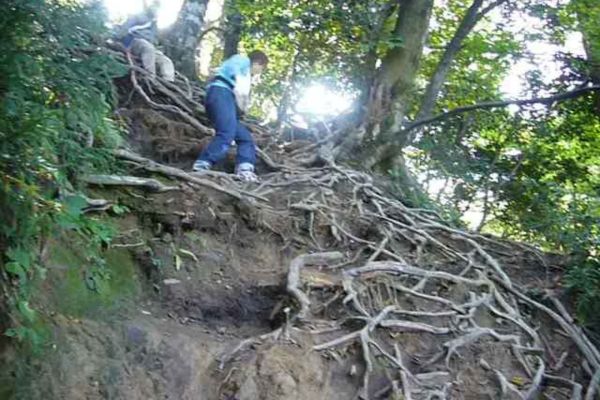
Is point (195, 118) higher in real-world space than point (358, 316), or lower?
higher

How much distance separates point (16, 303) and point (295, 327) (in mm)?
1610

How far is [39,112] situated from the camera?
2.48 metres

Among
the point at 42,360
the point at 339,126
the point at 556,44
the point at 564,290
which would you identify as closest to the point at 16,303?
the point at 42,360

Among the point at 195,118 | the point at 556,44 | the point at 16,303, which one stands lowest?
the point at 16,303

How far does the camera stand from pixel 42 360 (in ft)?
9.53

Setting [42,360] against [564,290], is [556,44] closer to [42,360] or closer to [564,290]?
[564,290]

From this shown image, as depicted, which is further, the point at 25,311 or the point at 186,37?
the point at 186,37

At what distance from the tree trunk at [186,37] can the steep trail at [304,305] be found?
2.54 metres

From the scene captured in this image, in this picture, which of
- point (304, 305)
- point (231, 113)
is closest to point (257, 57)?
point (231, 113)

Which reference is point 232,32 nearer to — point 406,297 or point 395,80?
point 395,80

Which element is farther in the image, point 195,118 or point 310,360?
point 195,118

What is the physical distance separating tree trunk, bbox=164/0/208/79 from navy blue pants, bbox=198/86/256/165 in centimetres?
239

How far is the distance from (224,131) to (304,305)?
2154 mm

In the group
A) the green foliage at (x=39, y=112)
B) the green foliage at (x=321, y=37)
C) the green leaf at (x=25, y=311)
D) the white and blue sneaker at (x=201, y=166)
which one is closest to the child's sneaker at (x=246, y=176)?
the white and blue sneaker at (x=201, y=166)
